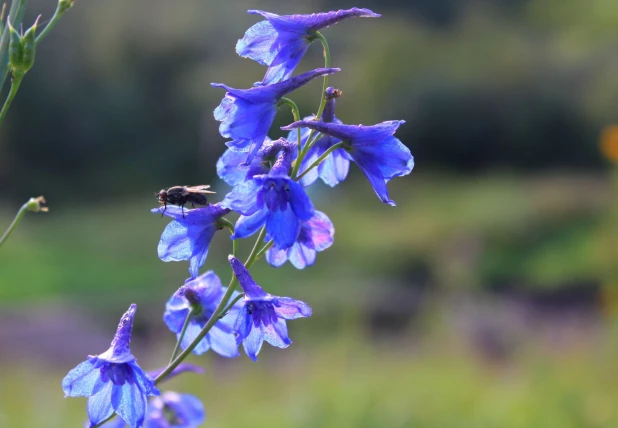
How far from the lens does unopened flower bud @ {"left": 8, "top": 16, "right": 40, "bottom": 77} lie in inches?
38.0

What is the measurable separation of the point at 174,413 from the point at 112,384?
30 cm

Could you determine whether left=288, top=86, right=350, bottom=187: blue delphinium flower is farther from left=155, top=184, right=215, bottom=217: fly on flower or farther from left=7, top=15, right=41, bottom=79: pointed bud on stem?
left=7, top=15, right=41, bottom=79: pointed bud on stem

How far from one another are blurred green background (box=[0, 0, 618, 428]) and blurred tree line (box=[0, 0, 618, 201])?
0.04 m

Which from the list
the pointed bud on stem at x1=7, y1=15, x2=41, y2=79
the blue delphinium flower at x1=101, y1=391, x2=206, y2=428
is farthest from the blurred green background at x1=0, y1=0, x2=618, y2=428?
the pointed bud on stem at x1=7, y1=15, x2=41, y2=79

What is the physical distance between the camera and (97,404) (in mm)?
979

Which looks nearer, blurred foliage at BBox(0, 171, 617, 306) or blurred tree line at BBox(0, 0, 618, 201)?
blurred foliage at BBox(0, 171, 617, 306)

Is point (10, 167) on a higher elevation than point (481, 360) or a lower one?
lower

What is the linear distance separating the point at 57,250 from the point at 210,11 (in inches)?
267

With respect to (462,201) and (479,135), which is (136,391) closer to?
(462,201)

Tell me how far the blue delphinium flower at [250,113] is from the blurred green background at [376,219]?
3551mm

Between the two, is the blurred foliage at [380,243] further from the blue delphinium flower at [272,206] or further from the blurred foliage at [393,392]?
the blue delphinium flower at [272,206]

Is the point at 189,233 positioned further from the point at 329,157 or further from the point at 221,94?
the point at 221,94

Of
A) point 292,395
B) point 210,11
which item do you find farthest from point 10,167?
point 292,395

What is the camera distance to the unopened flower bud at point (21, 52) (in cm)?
97
